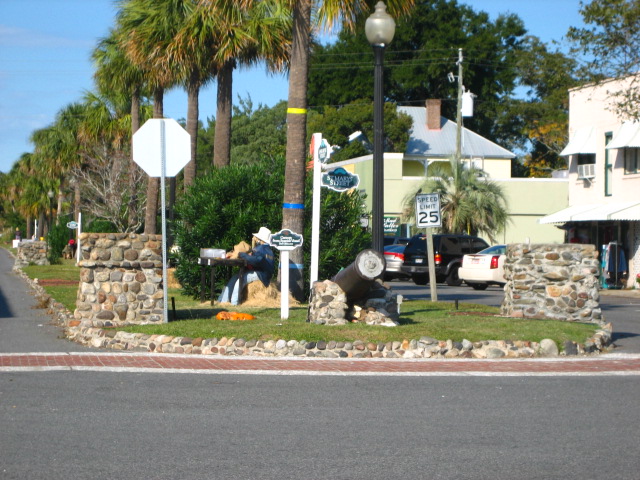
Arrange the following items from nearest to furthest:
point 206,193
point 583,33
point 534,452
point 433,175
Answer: point 534,452
point 206,193
point 583,33
point 433,175

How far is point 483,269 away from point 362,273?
17156 millimetres

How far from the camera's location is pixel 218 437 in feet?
23.9

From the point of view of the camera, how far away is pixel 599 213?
104 feet

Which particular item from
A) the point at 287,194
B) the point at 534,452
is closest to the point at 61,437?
the point at 534,452

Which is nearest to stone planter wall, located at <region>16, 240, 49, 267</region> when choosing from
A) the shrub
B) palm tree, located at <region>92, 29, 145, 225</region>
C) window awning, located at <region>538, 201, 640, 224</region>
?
the shrub

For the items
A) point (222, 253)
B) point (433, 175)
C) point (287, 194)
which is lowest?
point (222, 253)

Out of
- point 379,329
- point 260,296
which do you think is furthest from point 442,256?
point 379,329

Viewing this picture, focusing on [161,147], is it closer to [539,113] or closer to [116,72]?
[116,72]

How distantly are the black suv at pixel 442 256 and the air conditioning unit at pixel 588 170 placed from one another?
4814mm

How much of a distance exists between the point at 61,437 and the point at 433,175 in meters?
41.4

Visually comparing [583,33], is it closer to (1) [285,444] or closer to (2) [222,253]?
(2) [222,253]

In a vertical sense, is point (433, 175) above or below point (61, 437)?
above

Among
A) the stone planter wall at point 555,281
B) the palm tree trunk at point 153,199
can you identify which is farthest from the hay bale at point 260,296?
the palm tree trunk at point 153,199

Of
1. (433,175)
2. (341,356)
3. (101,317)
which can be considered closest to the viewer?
(341,356)
